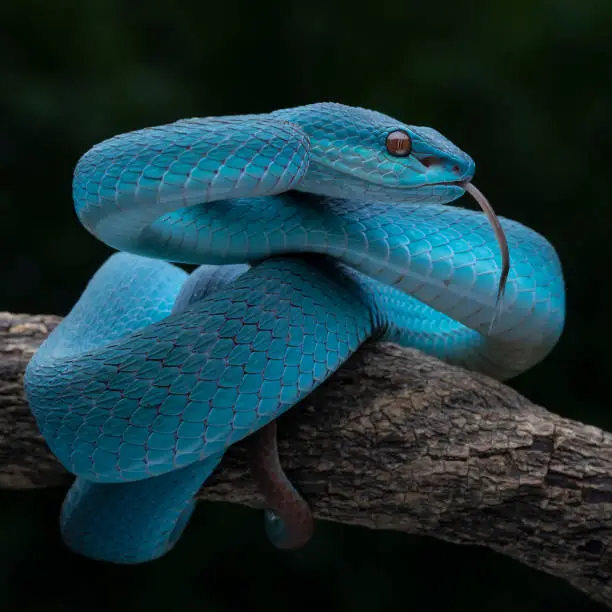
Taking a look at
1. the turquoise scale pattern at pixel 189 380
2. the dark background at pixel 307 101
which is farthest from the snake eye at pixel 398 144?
the dark background at pixel 307 101

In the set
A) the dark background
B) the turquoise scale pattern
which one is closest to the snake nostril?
the turquoise scale pattern

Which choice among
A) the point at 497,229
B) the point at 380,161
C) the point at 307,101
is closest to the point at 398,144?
the point at 380,161

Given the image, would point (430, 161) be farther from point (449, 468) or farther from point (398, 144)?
point (449, 468)

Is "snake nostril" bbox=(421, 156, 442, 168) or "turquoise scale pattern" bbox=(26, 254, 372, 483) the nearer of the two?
"turquoise scale pattern" bbox=(26, 254, 372, 483)

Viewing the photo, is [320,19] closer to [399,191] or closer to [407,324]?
[407,324]

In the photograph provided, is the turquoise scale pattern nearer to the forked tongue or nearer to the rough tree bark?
the rough tree bark

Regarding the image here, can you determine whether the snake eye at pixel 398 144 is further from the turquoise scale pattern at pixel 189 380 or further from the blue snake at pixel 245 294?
the turquoise scale pattern at pixel 189 380

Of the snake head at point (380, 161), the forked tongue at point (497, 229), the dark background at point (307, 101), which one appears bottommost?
the dark background at point (307, 101)

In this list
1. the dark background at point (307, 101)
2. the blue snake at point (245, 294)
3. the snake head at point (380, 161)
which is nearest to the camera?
the blue snake at point (245, 294)

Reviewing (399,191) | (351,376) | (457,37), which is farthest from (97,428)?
(457,37)

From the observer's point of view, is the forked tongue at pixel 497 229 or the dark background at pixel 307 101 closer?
the forked tongue at pixel 497 229

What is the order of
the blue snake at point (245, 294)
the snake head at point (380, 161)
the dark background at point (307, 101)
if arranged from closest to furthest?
the blue snake at point (245, 294) < the snake head at point (380, 161) < the dark background at point (307, 101)
